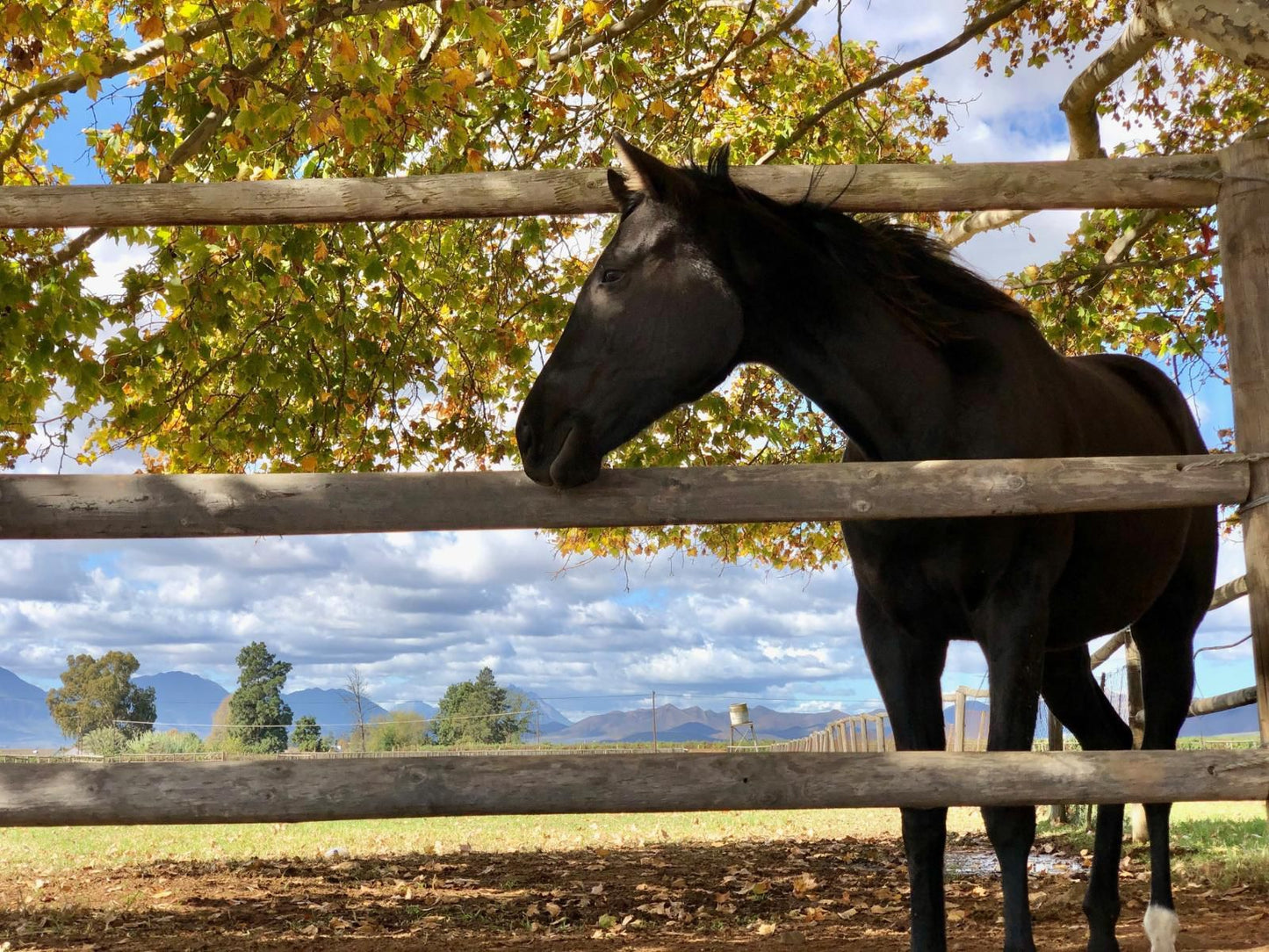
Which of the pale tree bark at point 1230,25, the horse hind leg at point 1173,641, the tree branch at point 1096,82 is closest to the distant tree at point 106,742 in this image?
the tree branch at point 1096,82

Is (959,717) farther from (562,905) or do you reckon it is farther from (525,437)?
(525,437)

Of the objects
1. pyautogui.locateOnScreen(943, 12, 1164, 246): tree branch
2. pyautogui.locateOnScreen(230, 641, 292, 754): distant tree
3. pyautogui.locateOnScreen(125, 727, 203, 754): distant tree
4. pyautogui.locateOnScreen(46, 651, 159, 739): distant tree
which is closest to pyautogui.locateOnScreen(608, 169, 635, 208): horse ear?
pyautogui.locateOnScreen(943, 12, 1164, 246): tree branch

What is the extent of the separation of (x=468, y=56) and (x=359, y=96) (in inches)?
76.5

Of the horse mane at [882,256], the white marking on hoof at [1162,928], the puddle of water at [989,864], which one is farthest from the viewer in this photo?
the puddle of water at [989,864]

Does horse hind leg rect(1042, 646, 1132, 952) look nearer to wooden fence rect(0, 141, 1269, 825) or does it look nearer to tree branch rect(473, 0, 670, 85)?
wooden fence rect(0, 141, 1269, 825)

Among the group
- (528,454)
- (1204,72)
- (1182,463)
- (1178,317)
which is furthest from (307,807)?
(1204,72)

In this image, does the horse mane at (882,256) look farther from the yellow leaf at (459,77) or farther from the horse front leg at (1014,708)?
the yellow leaf at (459,77)

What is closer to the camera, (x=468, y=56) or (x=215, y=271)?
(x=215, y=271)

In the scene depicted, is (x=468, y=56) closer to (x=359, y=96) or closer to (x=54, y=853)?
(x=359, y=96)

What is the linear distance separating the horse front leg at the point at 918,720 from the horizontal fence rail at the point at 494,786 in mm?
486

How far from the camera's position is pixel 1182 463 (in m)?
3.20

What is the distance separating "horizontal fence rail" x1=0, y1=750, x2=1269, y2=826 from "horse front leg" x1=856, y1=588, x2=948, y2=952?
49 cm

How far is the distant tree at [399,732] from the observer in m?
25.1

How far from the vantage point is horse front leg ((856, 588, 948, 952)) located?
11.3 feet
